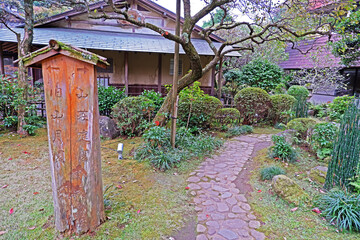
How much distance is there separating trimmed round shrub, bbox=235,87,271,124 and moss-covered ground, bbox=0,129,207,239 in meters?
4.01

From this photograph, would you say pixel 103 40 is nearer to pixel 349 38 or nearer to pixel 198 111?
pixel 198 111

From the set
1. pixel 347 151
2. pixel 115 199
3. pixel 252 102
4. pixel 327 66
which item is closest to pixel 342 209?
pixel 347 151

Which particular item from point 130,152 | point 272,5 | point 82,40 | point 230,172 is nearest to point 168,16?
point 82,40

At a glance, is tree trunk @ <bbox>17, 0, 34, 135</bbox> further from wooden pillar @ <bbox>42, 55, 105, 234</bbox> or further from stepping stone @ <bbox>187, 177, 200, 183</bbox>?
stepping stone @ <bbox>187, 177, 200, 183</bbox>

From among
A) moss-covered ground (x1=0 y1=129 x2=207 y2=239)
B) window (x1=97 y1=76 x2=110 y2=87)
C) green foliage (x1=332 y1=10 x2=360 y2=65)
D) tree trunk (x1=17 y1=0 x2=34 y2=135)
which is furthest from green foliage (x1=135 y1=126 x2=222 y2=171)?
window (x1=97 y1=76 x2=110 y2=87)

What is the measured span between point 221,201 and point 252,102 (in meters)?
5.55

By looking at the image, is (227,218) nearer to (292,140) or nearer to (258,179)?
(258,179)

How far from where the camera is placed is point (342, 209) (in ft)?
9.05

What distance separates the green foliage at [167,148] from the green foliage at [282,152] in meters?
1.52

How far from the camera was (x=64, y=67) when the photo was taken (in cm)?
220

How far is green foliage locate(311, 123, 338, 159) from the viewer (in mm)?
4438

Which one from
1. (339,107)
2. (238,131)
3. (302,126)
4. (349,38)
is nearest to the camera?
(302,126)

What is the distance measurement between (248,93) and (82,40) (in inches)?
287

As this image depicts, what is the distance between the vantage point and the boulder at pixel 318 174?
3791 mm
